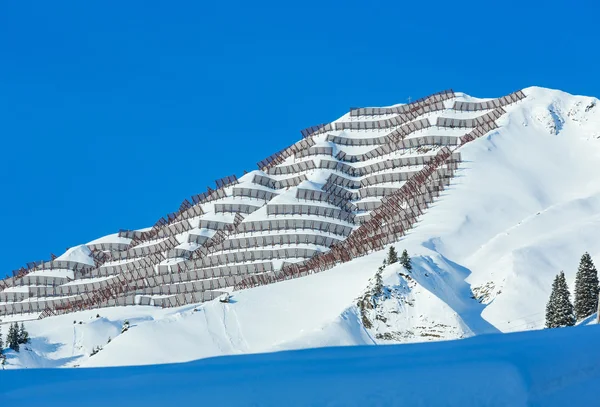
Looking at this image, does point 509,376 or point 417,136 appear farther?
point 417,136

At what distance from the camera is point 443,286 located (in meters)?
75.6

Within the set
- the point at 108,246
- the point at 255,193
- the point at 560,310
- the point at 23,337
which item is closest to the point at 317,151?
the point at 255,193

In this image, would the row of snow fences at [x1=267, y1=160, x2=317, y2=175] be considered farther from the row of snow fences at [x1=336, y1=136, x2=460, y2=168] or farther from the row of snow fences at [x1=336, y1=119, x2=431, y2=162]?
the row of snow fences at [x1=336, y1=136, x2=460, y2=168]

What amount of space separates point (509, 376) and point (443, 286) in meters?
57.6

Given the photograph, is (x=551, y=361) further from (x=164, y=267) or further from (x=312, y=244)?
(x=164, y=267)

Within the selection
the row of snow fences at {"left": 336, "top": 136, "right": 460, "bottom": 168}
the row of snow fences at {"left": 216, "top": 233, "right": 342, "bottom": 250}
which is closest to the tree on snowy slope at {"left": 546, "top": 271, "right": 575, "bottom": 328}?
the row of snow fences at {"left": 216, "top": 233, "right": 342, "bottom": 250}

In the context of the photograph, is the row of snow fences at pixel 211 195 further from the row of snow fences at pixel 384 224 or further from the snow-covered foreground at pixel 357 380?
the snow-covered foreground at pixel 357 380

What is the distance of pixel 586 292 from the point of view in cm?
6494

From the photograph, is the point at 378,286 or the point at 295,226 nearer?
the point at 378,286

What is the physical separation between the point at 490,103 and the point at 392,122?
16889 mm

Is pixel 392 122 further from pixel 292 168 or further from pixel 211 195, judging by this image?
pixel 211 195

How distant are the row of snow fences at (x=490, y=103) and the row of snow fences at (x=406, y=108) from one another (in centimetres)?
662

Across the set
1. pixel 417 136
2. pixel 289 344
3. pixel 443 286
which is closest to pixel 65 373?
pixel 289 344

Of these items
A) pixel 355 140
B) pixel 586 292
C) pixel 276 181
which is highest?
pixel 355 140
